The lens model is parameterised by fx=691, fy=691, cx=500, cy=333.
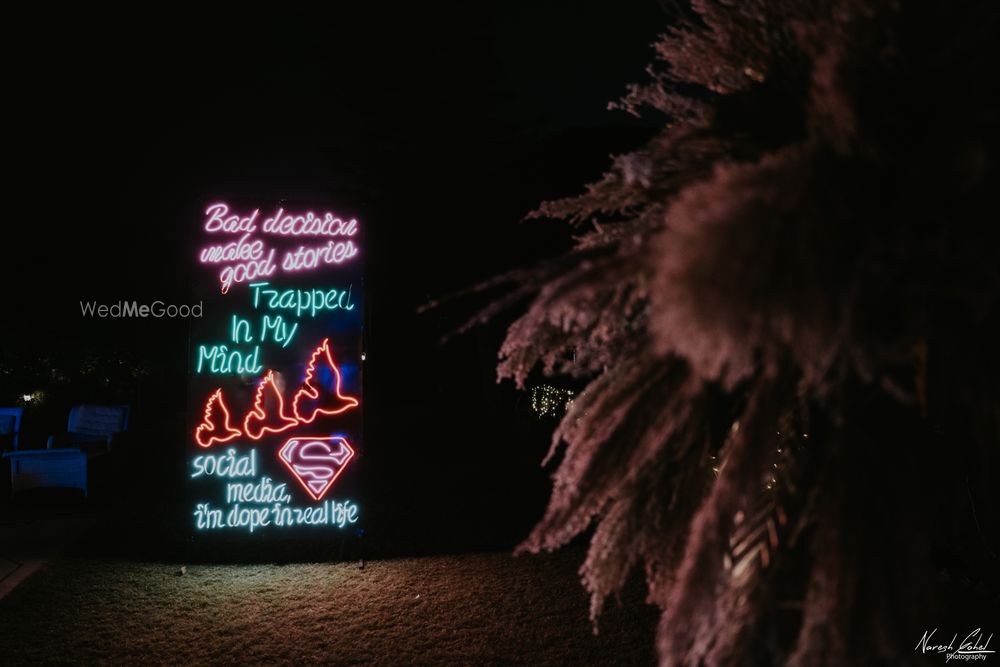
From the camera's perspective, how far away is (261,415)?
23.0 feet

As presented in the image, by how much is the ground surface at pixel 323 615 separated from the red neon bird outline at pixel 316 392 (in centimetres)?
164

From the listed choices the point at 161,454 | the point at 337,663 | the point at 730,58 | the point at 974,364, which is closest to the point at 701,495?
the point at 974,364

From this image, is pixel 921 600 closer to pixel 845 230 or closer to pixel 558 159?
pixel 845 230

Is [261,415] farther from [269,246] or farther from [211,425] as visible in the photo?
[269,246]

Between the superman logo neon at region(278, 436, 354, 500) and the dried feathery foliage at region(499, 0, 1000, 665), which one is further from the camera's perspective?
the superman logo neon at region(278, 436, 354, 500)

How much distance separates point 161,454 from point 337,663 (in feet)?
36.2

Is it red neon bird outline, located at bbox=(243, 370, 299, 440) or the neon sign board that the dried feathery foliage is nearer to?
the neon sign board

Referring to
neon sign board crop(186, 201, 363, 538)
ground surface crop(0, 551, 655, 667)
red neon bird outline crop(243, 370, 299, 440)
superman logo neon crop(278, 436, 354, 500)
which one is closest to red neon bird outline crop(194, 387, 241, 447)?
neon sign board crop(186, 201, 363, 538)

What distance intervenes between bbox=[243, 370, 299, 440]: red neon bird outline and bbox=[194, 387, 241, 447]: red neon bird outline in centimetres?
14

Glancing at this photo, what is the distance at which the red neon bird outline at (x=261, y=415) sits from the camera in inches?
275

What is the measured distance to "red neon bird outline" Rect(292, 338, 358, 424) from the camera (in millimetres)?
7047

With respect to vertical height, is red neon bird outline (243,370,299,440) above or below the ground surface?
above

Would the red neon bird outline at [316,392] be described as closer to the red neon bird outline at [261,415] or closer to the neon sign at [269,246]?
the red neon bird outline at [261,415]

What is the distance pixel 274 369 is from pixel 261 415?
49cm
